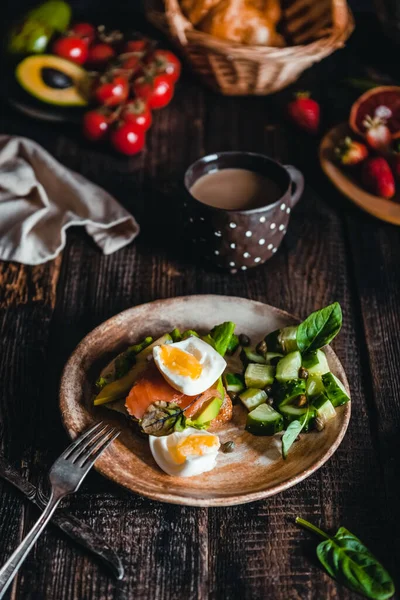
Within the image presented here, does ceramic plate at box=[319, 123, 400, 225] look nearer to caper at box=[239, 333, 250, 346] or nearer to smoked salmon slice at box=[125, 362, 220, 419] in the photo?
caper at box=[239, 333, 250, 346]

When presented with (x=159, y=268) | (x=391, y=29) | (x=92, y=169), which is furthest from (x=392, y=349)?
(x=391, y=29)

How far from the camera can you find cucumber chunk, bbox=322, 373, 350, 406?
1.53m

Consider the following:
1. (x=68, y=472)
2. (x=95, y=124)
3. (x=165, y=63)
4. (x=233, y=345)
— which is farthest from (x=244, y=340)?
(x=165, y=63)

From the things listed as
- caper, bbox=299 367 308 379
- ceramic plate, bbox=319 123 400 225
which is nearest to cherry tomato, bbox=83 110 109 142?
ceramic plate, bbox=319 123 400 225

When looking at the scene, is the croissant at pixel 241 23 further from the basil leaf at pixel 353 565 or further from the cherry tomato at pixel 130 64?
the basil leaf at pixel 353 565

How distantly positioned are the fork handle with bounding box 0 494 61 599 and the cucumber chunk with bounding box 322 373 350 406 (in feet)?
2.10

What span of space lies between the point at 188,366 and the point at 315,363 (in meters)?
0.32

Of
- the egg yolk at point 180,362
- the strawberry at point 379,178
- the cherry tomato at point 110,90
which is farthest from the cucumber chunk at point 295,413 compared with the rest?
the cherry tomato at point 110,90

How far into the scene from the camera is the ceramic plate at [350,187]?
225 cm

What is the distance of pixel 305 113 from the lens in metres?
2.63

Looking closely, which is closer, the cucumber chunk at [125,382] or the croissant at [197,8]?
the cucumber chunk at [125,382]

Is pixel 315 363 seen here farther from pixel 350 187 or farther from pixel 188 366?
pixel 350 187

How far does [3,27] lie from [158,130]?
111 cm

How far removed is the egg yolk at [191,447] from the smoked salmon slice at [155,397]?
8 centimetres
